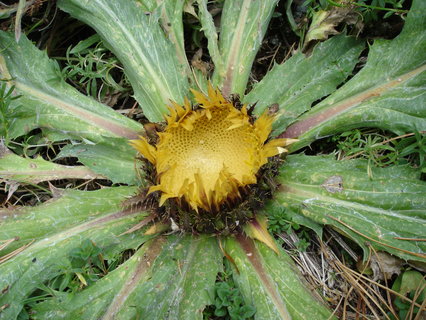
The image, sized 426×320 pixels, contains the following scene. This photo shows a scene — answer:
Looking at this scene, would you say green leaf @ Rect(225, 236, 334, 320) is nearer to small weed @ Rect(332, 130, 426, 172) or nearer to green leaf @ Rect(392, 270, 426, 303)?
green leaf @ Rect(392, 270, 426, 303)

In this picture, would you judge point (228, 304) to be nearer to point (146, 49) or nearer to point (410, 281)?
point (410, 281)

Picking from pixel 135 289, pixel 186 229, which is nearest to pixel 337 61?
pixel 186 229

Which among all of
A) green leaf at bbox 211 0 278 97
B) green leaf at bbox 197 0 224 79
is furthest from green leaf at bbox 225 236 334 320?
green leaf at bbox 197 0 224 79

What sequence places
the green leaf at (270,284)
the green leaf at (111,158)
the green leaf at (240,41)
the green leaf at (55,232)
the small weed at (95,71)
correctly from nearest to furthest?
the green leaf at (270,284), the green leaf at (55,232), the green leaf at (111,158), the green leaf at (240,41), the small weed at (95,71)

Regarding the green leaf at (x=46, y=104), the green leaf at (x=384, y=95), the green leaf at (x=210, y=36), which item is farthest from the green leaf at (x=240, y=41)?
the green leaf at (x=46, y=104)

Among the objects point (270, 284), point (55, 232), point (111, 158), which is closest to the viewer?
point (270, 284)

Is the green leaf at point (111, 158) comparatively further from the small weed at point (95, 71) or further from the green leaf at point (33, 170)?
the small weed at point (95, 71)

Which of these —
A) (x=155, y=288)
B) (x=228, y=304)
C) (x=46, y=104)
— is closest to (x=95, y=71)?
(x=46, y=104)
